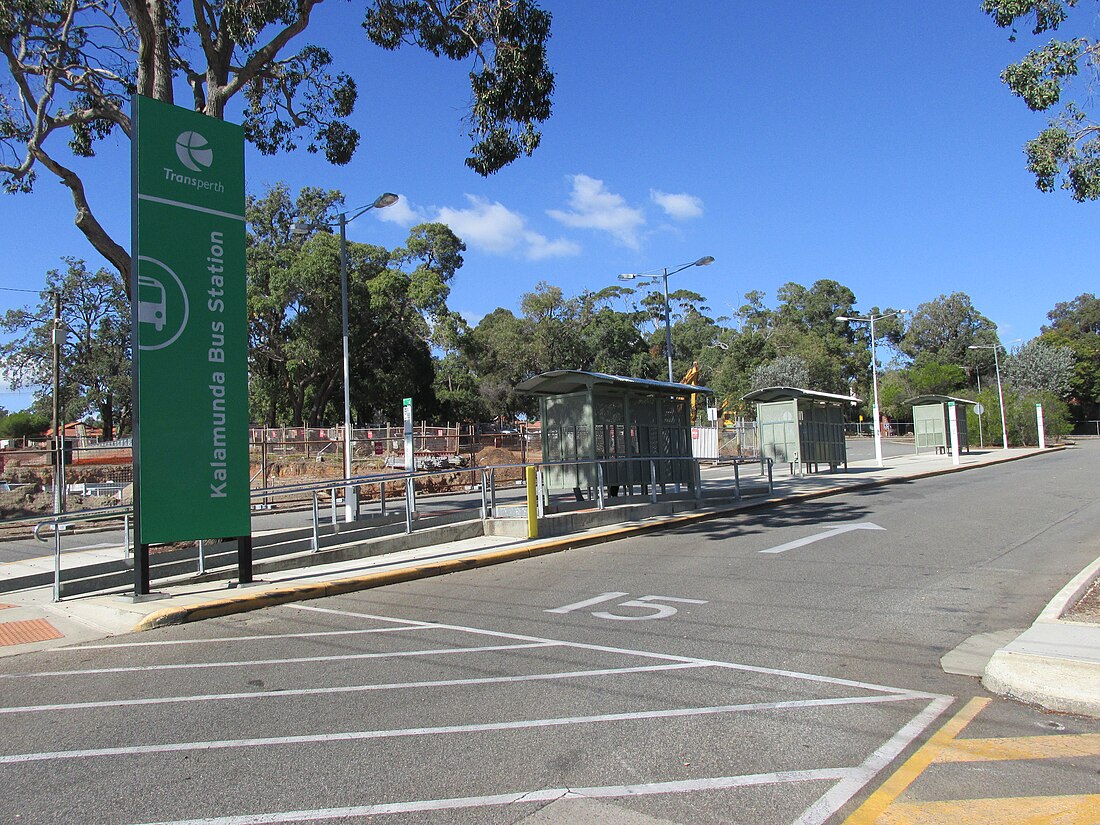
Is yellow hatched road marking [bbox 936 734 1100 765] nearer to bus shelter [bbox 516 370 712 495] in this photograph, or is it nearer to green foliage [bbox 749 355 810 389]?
bus shelter [bbox 516 370 712 495]

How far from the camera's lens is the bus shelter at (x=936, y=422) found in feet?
134

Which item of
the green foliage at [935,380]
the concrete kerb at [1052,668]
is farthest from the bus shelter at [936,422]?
the green foliage at [935,380]

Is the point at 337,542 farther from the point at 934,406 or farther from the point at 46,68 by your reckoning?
the point at 934,406

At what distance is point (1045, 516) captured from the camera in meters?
15.2

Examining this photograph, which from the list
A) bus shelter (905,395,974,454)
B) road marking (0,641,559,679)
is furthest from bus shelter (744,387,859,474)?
road marking (0,641,559,679)

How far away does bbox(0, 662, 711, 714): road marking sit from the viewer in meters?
5.43

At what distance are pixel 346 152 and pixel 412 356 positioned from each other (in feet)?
97.3

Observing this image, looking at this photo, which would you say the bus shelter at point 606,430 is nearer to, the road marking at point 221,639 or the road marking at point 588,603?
the road marking at point 588,603

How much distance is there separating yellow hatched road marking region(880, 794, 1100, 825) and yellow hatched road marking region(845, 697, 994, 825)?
2.4 inches

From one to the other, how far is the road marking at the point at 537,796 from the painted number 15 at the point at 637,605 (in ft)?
12.5

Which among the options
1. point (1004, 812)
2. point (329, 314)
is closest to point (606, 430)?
point (1004, 812)

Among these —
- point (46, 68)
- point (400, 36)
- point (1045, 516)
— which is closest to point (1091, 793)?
point (1045, 516)

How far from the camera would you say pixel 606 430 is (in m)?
16.6

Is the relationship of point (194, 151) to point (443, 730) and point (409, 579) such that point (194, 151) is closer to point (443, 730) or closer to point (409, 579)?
point (409, 579)
